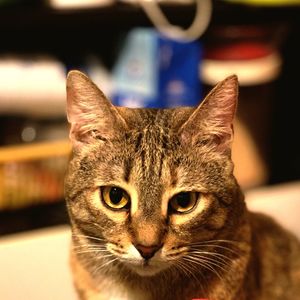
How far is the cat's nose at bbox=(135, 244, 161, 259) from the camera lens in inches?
32.6

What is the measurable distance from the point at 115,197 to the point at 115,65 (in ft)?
3.02

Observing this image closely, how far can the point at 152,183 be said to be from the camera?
2.79 feet

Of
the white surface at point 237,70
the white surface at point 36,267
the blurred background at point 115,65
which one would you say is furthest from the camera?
the white surface at point 237,70

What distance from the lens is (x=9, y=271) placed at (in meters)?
1.36

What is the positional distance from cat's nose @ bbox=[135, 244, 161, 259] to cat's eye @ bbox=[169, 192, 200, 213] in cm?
7

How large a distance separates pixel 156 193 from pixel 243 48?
37.0 inches

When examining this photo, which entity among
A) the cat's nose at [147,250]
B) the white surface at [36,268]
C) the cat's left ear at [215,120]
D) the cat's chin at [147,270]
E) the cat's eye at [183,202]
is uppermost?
the cat's left ear at [215,120]

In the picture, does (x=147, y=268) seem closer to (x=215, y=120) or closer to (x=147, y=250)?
(x=147, y=250)

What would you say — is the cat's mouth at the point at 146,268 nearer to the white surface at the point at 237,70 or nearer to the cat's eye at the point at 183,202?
the cat's eye at the point at 183,202

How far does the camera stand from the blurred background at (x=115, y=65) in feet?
5.05

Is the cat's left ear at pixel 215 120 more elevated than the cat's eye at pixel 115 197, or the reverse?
the cat's left ear at pixel 215 120

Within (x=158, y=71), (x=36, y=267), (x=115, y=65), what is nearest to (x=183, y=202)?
(x=36, y=267)

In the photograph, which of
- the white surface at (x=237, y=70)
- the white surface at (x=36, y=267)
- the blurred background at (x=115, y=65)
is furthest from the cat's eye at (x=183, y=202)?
the white surface at (x=237, y=70)

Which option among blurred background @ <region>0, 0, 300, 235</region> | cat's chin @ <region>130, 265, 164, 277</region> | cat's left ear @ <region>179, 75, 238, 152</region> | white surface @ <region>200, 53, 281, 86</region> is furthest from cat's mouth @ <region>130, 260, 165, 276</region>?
white surface @ <region>200, 53, 281, 86</region>
